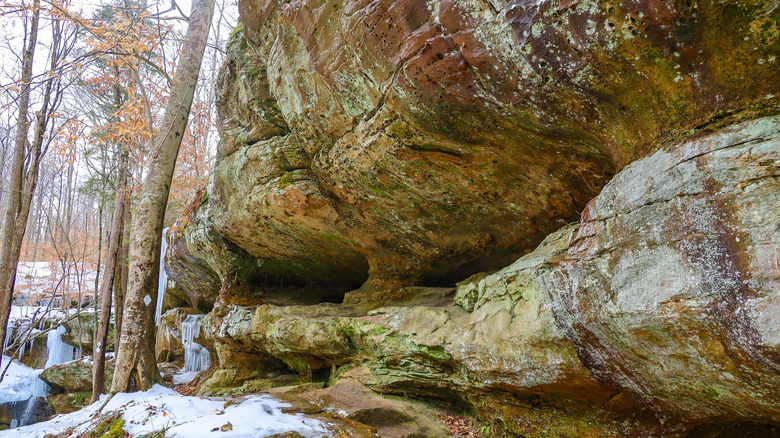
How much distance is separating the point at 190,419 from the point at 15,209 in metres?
6.36

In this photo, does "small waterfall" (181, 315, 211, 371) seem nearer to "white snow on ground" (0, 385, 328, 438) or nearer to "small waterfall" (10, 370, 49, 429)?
"small waterfall" (10, 370, 49, 429)

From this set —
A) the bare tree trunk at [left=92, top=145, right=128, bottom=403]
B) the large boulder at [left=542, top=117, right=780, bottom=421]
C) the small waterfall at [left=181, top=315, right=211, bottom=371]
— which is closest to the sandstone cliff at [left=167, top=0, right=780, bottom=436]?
the large boulder at [left=542, top=117, right=780, bottom=421]

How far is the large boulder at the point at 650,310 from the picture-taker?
8.07 feet

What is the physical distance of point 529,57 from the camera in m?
3.55

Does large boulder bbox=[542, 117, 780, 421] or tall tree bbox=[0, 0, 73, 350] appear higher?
tall tree bbox=[0, 0, 73, 350]

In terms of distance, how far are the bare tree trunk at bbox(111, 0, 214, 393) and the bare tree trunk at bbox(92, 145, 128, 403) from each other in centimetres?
343

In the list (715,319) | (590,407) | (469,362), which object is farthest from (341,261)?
(715,319)

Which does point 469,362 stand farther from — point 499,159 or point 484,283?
point 499,159

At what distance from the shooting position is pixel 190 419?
512 centimetres

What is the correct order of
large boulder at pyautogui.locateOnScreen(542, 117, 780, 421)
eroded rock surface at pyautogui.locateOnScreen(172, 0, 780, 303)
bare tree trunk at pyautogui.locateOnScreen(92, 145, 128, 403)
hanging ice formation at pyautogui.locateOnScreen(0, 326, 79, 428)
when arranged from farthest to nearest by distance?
1. hanging ice formation at pyautogui.locateOnScreen(0, 326, 79, 428)
2. bare tree trunk at pyautogui.locateOnScreen(92, 145, 128, 403)
3. eroded rock surface at pyautogui.locateOnScreen(172, 0, 780, 303)
4. large boulder at pyautogui.locateOnScreen(542, 117, 780, 421)

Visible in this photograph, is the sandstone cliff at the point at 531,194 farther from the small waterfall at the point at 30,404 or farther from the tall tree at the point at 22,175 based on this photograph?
the small waterfall at the point at 30,404

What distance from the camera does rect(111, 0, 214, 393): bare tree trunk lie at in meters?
6.88

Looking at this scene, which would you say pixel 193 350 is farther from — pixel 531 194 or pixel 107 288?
pixel 531 194

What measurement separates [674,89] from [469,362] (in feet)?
11.4
